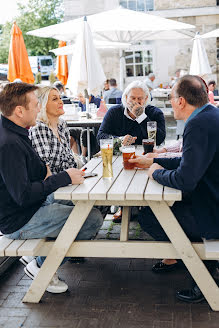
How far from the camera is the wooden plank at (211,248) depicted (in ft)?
8.04

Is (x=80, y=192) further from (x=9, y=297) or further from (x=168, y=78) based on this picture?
(x=168, y=78)

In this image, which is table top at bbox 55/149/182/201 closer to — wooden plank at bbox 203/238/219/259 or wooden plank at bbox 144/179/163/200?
wooden plank at bbox 144/179/163/200

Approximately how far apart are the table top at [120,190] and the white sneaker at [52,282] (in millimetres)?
696

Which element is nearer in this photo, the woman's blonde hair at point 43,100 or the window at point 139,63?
the woman's blonde hair at point 43,100

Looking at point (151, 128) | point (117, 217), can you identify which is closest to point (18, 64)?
point (117, 217)

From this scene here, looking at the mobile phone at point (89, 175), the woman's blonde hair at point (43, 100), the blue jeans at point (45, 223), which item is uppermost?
the woman's blonde hair at point (43, 100)

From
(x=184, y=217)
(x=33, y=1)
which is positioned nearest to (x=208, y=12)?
(x=184, y=217)

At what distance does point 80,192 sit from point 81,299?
807 millimetres

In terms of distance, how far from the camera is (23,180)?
2.55 meters

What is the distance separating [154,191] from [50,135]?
1258mm

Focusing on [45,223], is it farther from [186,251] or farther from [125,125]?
[125,125]

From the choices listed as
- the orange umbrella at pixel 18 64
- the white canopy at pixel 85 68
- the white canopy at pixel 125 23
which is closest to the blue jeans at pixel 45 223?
the white canopy at pixel 85 68

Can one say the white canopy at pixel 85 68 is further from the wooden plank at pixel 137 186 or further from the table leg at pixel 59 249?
the table leg at pixel 59 249

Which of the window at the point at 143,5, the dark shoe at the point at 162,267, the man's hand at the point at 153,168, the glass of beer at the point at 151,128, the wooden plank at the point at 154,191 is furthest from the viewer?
the window at the point at 143,5
